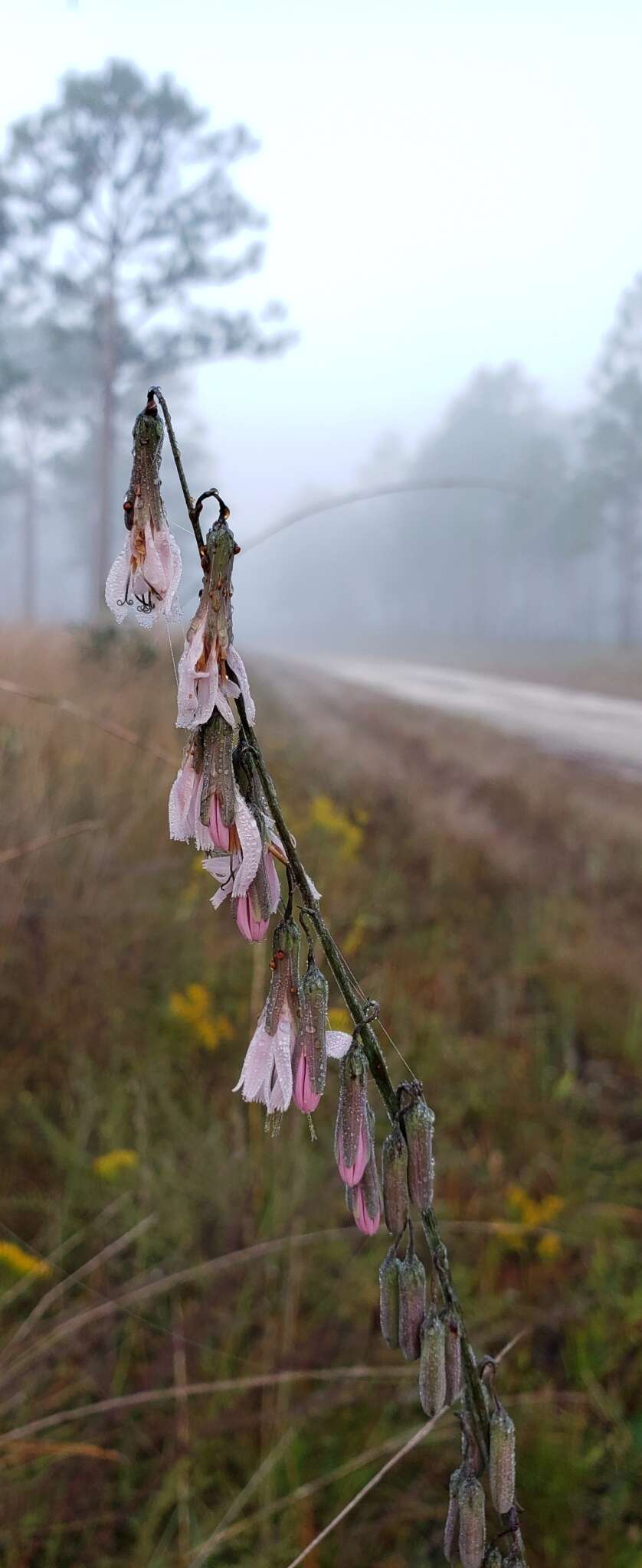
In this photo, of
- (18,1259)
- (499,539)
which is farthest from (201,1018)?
(499,539)

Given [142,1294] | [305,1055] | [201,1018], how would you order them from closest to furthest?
[305,1055] < [142,1294] < [201,1018]

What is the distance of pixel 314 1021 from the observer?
560 mm

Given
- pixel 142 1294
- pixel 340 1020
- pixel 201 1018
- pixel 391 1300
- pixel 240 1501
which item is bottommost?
pixel 240 1501

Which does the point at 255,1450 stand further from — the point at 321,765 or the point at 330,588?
the point at 330,588

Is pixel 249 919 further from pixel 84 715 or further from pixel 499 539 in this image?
pixel 499 539

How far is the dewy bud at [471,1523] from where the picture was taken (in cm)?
61

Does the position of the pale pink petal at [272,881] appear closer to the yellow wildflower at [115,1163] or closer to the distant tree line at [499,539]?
the yellow wildflower at [115,1163]

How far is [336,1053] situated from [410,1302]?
19 centimetres

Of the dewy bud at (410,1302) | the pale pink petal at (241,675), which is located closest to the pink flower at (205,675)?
the pale pink petal at (241,675)

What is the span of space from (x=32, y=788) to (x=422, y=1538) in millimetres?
2484

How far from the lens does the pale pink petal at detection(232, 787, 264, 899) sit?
495mm

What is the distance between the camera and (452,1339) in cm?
59

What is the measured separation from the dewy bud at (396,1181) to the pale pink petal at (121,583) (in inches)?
15.4

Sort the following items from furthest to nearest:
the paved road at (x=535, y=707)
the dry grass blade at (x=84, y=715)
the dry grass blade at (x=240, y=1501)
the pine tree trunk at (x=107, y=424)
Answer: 1. the pine tree trunk at (x=107, y=424)
2. the paved road at (x=535, y=707)
3. the dry grass blade at (x=240, y=1501)
4. the dry grass blade at (x=84, y=715)
